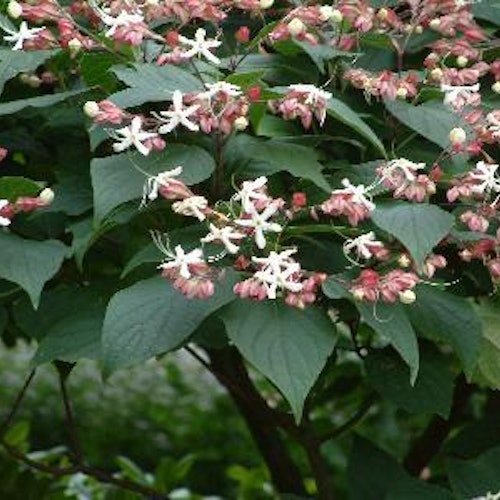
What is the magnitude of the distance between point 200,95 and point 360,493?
3.10 feet

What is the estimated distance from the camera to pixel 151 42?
5.72 feet

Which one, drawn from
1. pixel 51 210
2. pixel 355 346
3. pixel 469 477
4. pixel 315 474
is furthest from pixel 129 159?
pixel 315 474

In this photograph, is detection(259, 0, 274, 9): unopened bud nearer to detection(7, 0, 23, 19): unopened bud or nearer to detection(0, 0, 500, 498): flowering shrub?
detection(0, 0, 500, 498): flowering shrub

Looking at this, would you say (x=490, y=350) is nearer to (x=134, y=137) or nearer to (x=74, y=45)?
(x=134, y=137)

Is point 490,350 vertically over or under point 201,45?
under

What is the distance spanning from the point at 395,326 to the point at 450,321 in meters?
0.13

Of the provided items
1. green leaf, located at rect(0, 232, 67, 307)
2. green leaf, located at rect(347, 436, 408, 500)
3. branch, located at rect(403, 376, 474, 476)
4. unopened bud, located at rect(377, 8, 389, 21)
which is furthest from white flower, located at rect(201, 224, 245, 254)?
branch, located at rect(403, 376, 474, 476)

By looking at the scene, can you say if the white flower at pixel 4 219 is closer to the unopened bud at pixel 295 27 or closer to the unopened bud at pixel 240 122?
the unopened bud at pixel 240 122

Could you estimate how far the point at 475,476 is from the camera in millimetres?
1972

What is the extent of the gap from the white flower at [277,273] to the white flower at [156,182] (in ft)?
0.47

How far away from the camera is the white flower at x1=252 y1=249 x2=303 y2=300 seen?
1441 millimetres

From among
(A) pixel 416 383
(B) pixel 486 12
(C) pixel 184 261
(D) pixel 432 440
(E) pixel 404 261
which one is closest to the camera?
(C) pixel 184 261

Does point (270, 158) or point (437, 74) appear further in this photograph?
point (437, 74)

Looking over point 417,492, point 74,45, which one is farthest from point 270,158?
point 417,492
